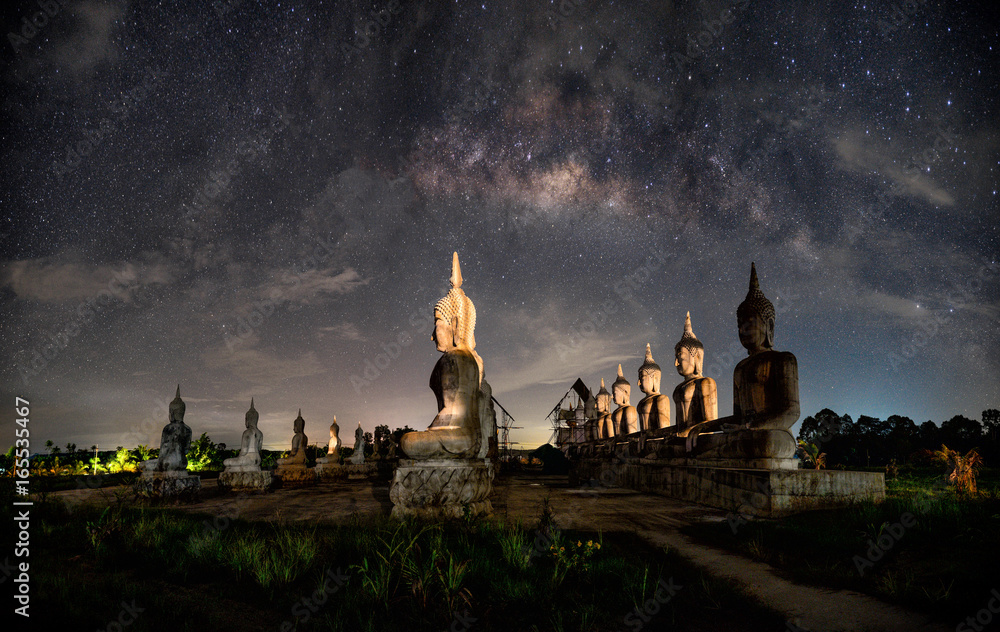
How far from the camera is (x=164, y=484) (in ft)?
35.6

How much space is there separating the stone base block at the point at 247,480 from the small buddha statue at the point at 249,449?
0.14 meters

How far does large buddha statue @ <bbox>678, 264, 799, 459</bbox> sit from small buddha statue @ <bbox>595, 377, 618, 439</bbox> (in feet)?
31.4

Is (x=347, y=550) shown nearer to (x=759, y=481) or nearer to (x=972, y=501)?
(x=759, y=481)

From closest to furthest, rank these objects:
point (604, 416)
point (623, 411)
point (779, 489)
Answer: point (779, 489)
point (623, 411)
point (604, 416)

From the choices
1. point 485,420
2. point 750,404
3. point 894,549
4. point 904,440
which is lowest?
point 904,440

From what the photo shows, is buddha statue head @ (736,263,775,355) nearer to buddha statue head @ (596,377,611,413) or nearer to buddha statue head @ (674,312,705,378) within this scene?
buddha statue head @ (674,312,705,378)

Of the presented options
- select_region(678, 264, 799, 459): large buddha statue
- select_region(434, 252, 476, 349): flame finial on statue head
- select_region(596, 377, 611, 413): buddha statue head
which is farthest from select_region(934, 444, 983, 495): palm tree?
select_region(596, 377, 611, 413): buddha statue head

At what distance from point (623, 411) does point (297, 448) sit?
12495mm

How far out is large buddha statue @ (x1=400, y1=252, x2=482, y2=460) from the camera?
257 inches

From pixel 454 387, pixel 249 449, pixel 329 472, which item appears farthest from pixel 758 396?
pixel 329 472

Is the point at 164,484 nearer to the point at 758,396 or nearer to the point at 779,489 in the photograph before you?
the point at 779,489

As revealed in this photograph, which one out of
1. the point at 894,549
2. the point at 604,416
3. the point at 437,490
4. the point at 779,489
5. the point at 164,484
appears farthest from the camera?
the point at 604,416

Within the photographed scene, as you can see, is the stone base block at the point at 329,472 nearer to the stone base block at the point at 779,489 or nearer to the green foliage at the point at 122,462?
the green foliage at the point at 122,462

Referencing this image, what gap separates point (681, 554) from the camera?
457 cm
